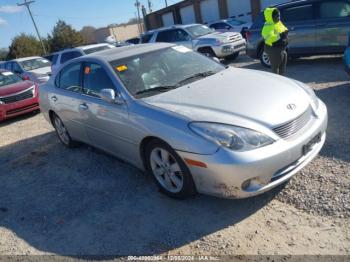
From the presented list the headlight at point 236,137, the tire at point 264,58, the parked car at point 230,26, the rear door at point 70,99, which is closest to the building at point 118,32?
the parked car at point 230,26

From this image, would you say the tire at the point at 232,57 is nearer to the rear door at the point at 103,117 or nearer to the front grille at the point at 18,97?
the front grille at the point at 18,97

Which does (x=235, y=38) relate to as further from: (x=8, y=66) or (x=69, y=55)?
(x=8, y=66)

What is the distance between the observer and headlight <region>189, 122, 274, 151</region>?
10.9ft

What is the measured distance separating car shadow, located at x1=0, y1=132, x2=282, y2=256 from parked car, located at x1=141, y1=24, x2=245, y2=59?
8300 millimetres

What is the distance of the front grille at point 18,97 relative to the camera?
9891 mm

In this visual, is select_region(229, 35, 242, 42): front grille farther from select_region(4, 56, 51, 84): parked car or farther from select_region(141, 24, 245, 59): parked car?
select_region(4, 56, 51, 84): parked car

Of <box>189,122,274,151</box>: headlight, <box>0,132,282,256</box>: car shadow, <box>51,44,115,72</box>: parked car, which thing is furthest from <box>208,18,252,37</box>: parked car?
<box>189,122,274,151</box>: headlight

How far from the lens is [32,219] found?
14.0 ft

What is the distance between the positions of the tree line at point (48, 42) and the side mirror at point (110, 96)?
4471cm

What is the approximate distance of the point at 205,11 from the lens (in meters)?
33.3

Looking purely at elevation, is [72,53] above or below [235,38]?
above

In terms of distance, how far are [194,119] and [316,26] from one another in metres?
7.51

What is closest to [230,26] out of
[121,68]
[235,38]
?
[235,38]

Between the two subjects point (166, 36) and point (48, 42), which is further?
point (48, 42)
